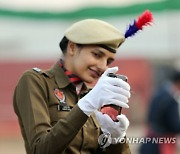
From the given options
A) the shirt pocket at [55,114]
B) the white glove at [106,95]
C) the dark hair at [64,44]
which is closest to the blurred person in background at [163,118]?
the dark hair at [64,44]

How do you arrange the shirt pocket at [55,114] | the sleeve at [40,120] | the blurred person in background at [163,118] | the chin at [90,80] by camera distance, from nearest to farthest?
the sleeve at [40,120] < the shirt pocket at [55,114] < the chin at [90,80] < the blurred person in background at [163,118]

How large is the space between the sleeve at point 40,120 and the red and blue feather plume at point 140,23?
0.49 metres

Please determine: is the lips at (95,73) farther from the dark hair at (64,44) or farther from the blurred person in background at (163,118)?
the blurred person in background at (163,118)

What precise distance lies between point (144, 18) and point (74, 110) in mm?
614

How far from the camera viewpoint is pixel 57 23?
15117 millimetres

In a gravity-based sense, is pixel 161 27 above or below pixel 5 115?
above

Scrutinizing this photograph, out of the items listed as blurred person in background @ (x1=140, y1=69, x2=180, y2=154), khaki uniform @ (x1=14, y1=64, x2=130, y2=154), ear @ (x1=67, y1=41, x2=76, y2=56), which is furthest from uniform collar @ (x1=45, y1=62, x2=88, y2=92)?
blurred person in background @ (x1=140, y1=69, x2=180, y2=154)

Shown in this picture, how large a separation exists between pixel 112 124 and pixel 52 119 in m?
0.30

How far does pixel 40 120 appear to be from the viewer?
2809 mm

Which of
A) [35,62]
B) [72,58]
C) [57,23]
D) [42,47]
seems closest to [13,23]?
[57,23]

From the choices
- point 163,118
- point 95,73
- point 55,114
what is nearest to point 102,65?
point 95,73

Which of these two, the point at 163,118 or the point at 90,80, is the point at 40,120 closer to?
A: the point at 90,80

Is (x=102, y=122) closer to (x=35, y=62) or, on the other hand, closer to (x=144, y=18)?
(x=144, y=18)

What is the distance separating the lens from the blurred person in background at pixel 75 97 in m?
2.69
